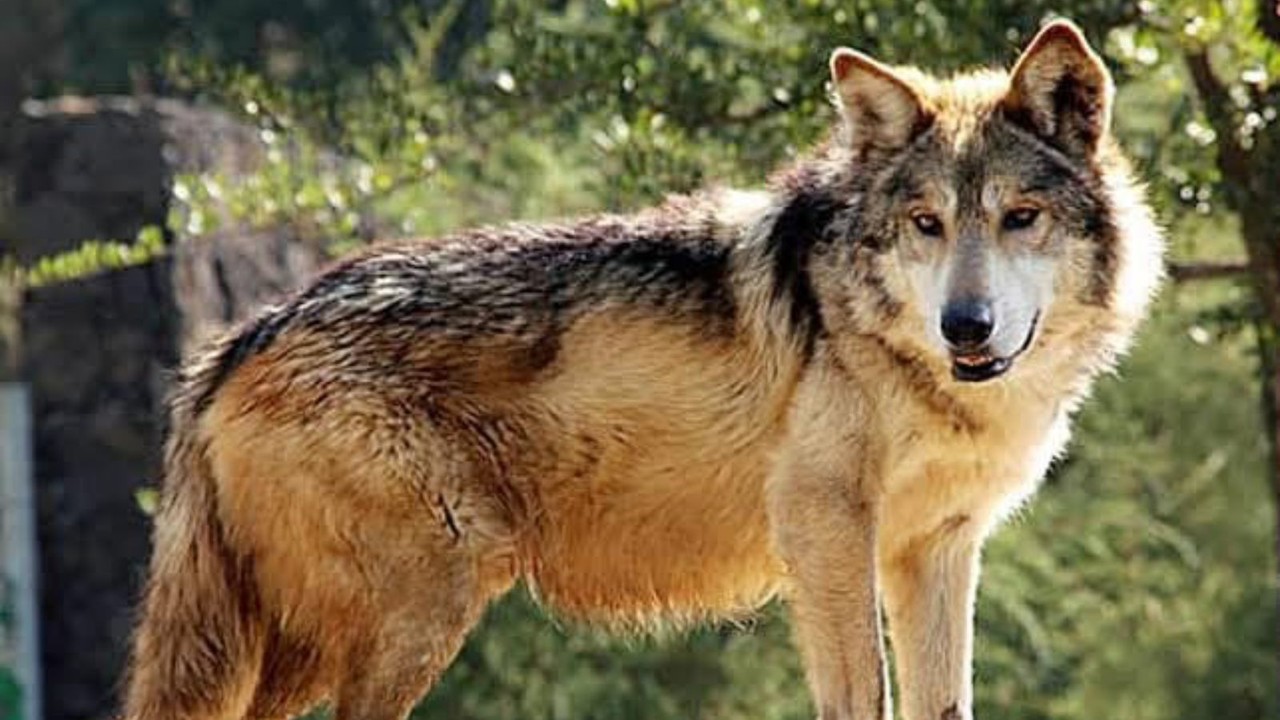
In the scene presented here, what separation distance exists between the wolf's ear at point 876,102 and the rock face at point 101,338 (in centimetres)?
573

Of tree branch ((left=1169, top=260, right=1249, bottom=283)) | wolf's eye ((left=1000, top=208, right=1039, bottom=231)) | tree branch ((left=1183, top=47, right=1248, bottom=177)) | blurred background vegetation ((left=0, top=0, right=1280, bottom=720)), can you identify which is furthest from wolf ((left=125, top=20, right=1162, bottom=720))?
tree branch ((left=1169, top=260, right=1249, bottom=283))

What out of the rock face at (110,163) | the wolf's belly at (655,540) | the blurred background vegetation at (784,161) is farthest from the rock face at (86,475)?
the wolf's belly at (655,540)

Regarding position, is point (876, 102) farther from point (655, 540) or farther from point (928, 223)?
point (655, 540)

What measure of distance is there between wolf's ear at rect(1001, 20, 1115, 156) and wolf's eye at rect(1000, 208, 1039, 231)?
9.4 inches

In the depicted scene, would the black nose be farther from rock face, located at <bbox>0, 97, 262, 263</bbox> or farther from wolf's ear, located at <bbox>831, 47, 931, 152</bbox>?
rock face, located at <bbox>0, 97, 262, 263</bbox>

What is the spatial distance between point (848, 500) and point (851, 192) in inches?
28.9

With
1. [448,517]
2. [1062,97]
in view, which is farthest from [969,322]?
[448,517]

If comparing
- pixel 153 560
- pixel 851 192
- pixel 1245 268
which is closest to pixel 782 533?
pixel 851 192

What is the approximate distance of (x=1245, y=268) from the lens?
10414 millimetres

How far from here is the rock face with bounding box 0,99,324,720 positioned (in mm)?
12938

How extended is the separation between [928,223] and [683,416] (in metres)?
0.85

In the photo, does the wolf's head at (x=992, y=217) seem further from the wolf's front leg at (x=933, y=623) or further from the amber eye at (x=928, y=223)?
the wolf's front leg at (x=933, y=623)

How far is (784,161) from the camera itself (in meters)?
10.3

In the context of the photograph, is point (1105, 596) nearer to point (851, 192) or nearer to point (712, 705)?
point (712, 705)
